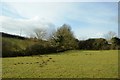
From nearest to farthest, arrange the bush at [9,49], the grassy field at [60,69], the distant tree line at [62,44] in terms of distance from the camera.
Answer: the grassy field at [60,69]
the bush at [9,49]
the distant tree line at [62,44]

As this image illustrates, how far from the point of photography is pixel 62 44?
70750mm

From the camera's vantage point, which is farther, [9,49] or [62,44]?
[62,44]

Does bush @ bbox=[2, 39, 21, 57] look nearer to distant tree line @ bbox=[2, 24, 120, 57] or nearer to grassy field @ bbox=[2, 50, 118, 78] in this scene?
distant tree line @ bbox=[2, 24, 120, 57]

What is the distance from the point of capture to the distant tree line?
56625mm

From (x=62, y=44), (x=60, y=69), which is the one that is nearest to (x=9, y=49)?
(x=62, y=44)

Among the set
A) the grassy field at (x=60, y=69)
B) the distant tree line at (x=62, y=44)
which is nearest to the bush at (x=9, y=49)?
the distant tree line at (x=62, y=44)

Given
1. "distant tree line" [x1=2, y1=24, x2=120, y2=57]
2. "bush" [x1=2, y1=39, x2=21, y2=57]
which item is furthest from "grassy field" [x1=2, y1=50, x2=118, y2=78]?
"distant tree line" [x1=2, y1=24, x2=120, y2=57]

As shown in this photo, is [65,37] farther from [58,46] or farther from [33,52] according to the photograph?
[33,52]

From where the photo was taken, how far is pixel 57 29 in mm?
73938

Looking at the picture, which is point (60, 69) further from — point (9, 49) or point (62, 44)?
point (62, 44)

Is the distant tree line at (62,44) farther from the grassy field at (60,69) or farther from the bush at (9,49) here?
the grassy field at (60,69)

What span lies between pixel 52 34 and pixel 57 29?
2800 millimetres

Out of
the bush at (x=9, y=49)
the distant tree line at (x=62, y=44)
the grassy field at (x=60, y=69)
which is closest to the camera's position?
the grassy field at (x=60, y=69)

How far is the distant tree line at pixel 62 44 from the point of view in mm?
56625
